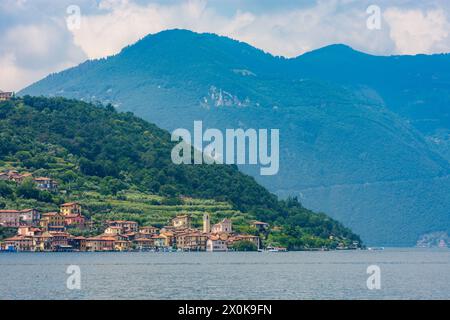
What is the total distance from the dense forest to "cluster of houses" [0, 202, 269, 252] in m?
4.15

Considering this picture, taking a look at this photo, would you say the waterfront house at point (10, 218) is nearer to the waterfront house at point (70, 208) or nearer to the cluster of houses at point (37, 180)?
the waterfront house at point (70, 208)

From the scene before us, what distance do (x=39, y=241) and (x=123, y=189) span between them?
73.7ft

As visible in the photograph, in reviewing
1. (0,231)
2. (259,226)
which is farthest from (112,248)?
(259,226)

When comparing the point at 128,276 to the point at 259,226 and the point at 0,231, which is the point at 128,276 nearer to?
the point at 0,231

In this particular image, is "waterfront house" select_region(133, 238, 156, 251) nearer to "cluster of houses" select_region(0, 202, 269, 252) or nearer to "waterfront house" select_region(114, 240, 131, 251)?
"cluster of houses" select_region(0, 202, 269, 252)

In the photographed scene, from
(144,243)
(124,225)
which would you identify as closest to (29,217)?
(124,225)

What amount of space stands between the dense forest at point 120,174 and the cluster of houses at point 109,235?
4.15 meters

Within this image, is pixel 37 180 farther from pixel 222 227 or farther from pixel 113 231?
pixel 222 227

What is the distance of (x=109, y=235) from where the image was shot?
495 feet

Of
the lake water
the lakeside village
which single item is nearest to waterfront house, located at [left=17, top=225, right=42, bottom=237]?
the lakeside village

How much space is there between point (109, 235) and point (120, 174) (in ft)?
95.4

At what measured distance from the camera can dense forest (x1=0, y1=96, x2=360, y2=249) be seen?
16788cm

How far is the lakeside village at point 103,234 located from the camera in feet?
484

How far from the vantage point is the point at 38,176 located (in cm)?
16550
